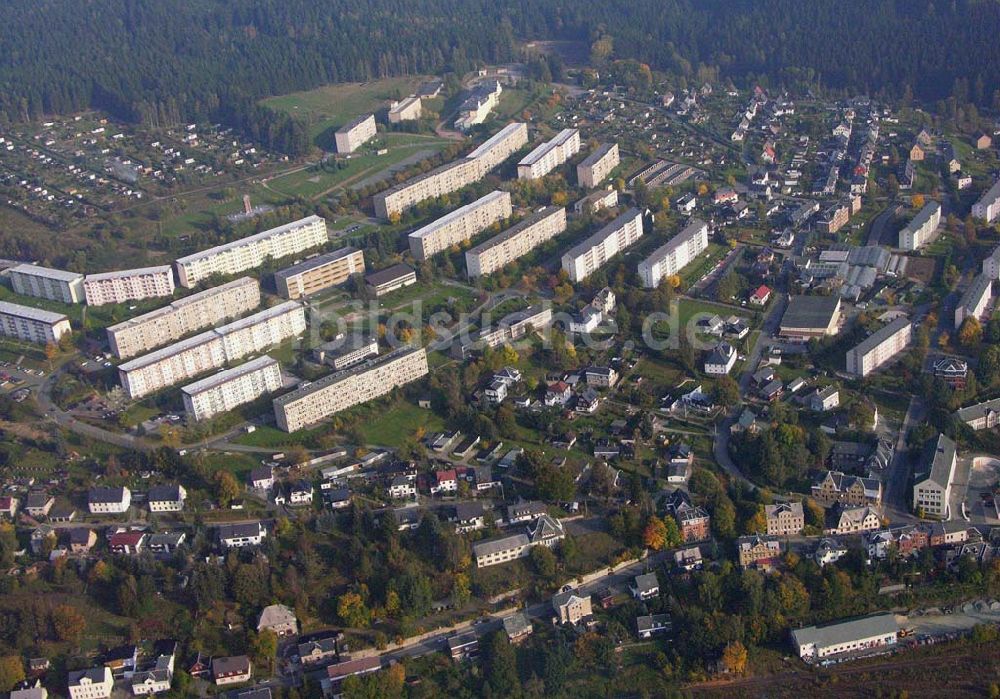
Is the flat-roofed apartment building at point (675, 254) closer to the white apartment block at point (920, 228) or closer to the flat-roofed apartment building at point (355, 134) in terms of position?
the white apartment block at point (920, 228)

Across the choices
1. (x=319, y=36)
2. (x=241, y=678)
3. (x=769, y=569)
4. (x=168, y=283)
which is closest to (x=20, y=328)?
(x=168, y=283)

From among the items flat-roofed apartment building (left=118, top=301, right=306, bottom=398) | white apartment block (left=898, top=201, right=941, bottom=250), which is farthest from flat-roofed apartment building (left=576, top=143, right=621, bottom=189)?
flat-roofed apartment building (left=118, top=301, right=306, bottom=398)

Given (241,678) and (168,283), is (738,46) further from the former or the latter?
(241,678)

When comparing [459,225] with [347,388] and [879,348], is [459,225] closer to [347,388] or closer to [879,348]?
[347,388]

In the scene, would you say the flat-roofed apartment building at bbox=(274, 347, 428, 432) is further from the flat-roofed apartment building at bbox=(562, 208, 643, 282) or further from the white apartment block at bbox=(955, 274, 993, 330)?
the white apartment block at bbox=(955, 274, 993, 330)

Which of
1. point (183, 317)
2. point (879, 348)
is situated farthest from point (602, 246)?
point (183, 317)

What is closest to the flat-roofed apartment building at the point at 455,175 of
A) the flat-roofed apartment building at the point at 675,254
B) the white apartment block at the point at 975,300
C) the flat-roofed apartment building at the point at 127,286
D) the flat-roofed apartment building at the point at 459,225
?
the flat-roofed apartment building at the point at 459,225

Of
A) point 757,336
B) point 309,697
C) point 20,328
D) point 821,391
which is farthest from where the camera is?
point 20,328
